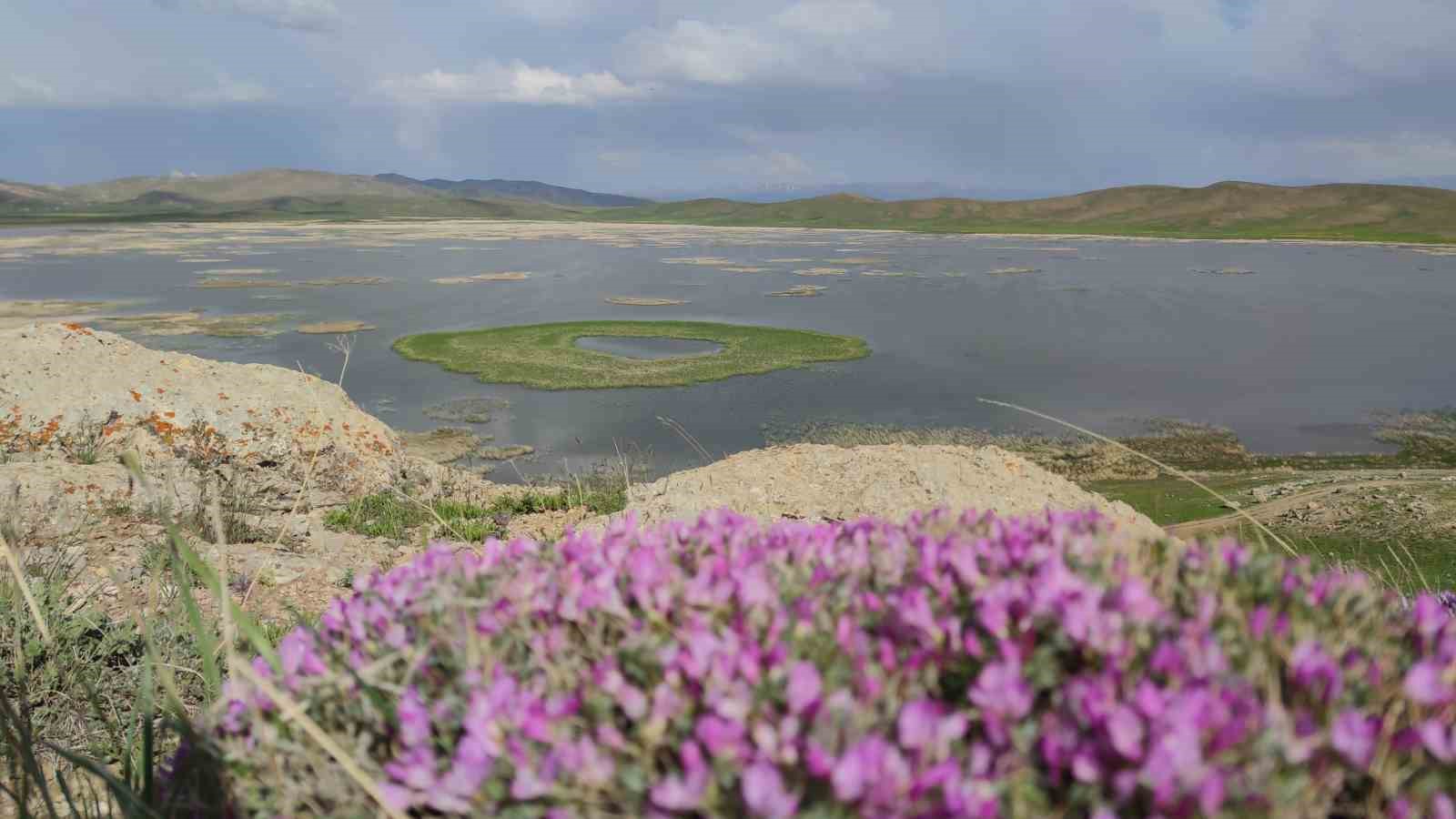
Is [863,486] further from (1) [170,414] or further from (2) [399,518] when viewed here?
(1) [170,414]

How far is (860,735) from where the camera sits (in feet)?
4.67

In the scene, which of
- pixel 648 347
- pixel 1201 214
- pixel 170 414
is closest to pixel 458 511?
pixel 170 414

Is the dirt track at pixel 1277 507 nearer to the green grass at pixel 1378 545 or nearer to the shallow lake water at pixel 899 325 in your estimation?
the green grass at pixel 1378 545

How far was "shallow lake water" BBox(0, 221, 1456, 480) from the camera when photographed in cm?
2550

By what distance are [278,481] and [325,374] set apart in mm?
15370

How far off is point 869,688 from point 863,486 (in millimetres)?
9674

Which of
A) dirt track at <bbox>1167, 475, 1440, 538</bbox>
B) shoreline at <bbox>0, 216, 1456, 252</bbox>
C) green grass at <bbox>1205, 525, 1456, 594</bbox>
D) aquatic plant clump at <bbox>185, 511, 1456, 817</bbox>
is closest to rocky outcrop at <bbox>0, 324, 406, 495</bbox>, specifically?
aquatic plant clump at <bbox>185, 511, 1456, 817</bbox>

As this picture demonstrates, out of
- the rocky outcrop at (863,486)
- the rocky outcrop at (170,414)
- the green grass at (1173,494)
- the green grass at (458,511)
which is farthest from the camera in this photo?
the green grass at (1173,494)

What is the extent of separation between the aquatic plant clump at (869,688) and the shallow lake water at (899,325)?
331 inches

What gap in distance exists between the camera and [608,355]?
3291cm

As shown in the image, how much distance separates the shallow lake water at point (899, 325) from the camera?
83.7ft

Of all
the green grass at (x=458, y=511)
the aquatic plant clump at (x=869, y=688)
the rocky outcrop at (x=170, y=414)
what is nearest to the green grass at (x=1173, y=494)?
the green grass at (x=458, y=511)

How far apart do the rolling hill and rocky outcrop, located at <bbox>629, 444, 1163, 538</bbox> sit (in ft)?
418

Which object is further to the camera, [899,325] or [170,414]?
[899,325]
